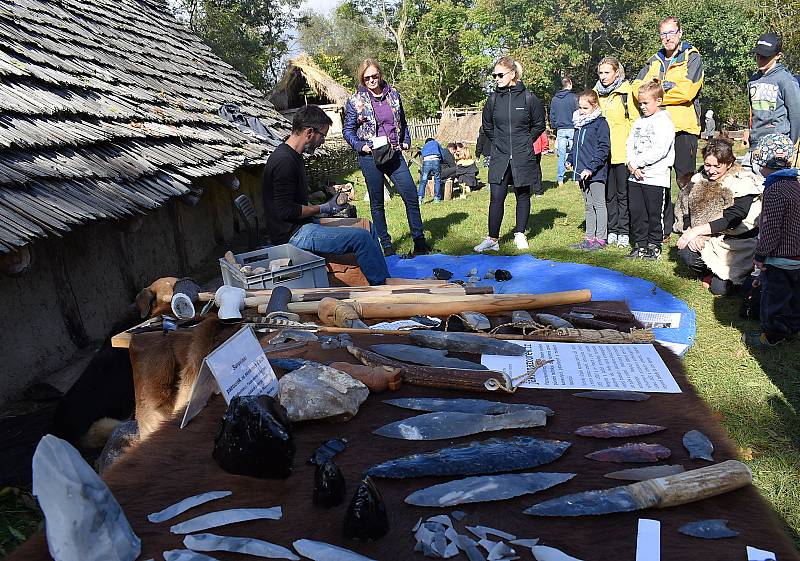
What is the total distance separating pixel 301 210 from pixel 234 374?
325cm

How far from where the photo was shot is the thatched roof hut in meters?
20.4

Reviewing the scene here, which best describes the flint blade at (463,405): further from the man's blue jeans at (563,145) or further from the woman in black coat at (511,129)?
the man's blue jeans at (563,145)

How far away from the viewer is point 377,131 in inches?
247

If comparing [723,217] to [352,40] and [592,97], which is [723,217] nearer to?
[592,97]

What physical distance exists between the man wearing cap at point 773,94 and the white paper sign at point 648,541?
5.49 meters

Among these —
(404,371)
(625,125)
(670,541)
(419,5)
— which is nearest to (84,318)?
(404,371)

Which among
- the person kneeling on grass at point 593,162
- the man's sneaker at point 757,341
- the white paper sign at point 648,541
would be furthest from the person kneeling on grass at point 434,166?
the white paper sign at point 648,541

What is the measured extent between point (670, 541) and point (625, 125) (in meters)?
6.36

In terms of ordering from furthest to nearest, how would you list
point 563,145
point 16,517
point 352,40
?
point 352,40, point 563,145, point 16,517

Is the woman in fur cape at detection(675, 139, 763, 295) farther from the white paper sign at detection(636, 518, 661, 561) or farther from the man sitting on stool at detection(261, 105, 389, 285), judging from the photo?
the white paper sign at detection(636, 518, 661, 561)

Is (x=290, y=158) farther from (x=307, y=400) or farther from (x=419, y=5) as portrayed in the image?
(x=419, y=5)

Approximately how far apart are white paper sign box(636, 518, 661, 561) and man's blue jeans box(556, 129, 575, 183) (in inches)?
450

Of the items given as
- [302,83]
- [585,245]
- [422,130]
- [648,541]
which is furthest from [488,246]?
[422,130]

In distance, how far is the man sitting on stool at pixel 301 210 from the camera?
182 inches
